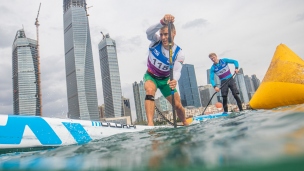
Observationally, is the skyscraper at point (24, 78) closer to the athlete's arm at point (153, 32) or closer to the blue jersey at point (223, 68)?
the blue jersey at point (223, 68)

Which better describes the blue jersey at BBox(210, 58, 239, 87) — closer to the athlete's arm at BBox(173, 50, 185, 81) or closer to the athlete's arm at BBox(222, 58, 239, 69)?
the athlete's arm at BBox(222, 58, 239, 69)

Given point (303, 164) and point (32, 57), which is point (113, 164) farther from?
point (32, 57)

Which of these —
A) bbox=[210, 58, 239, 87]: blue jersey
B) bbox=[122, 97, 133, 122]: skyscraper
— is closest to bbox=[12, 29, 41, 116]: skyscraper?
→ bbox=[122, 97, 133, 122]: skyscraper

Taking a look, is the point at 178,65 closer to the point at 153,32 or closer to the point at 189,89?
the point at 153,32

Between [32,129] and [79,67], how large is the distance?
11829 centimetres

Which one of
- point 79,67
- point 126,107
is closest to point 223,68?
point 79,67

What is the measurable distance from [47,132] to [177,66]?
3.16 m

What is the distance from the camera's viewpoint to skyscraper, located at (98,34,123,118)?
427 feet

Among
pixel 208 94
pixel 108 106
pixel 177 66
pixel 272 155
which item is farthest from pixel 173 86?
pixel 108 106

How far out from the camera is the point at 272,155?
1.10 metres

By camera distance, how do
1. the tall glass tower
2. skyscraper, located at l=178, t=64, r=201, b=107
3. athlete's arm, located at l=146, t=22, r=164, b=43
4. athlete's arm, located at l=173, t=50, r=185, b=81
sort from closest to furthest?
athlete's arm, located at l=146, t=22, r=164, b=43 → athlete's arm, located at l=173, t=50, r=185, b=81 → the tall glass tower → skyscraper, located at l=178, t=64, r=201, b=107

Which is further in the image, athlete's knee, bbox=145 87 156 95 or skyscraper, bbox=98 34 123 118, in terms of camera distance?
skyscraper, bbox=98 34 123 118

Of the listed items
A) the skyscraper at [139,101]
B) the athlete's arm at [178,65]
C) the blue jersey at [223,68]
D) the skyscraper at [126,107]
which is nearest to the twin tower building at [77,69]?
the skyscraper at [126,107]

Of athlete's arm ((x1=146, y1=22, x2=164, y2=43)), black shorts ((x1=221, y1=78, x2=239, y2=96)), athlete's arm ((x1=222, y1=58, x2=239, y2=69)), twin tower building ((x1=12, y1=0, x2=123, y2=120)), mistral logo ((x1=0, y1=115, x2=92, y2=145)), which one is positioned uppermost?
twin tower building ((x1=12, y1=0, x2=123, y2=120))
